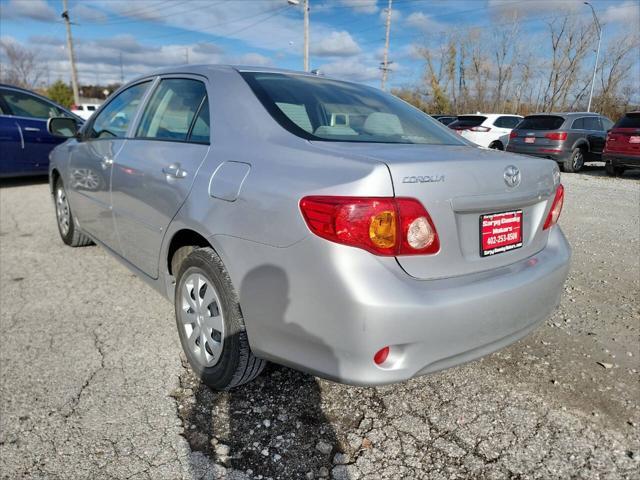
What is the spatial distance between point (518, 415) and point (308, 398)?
1046mm

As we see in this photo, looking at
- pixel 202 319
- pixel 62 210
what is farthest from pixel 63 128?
pixel 202 319

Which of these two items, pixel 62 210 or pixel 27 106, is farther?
pixel 27 106

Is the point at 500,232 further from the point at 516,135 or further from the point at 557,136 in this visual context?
the point at 516,135

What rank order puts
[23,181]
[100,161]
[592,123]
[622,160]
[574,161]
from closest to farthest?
1. [100,161]
2. [23,181]
3. [622,160]
4. [574,161]
5. [592,123]

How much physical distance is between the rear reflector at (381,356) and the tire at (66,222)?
3691 millimetres

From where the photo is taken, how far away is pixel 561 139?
39.3ft

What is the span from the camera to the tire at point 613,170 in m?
11.5

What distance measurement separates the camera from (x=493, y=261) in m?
2.05

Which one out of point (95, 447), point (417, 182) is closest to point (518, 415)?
point (417, 182)

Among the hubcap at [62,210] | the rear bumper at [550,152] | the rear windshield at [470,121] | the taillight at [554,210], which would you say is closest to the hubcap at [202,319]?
the taillight at [554,210]

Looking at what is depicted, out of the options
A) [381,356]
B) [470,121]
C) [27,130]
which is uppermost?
[470,121]

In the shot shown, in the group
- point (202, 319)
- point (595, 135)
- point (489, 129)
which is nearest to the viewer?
point (202, 319)

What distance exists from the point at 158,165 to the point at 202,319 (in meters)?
0.92

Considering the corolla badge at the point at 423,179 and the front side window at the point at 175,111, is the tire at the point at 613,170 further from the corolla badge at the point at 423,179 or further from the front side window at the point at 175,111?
the corolla badge at the point at 423,179
